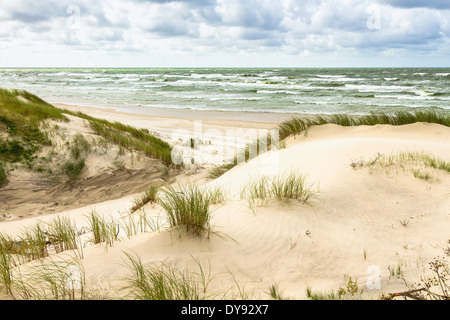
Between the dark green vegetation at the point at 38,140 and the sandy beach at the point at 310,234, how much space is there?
2.09ft

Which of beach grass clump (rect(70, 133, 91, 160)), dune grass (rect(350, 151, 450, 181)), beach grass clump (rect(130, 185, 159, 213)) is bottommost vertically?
beach grass clump (rect(130, 185, 159, 213))

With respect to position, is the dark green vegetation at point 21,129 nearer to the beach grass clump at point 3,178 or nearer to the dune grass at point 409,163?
the beach grass clump at point 3,178

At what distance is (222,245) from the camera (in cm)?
Result: 333

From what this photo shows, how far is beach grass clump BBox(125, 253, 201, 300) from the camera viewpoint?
2.35 metres

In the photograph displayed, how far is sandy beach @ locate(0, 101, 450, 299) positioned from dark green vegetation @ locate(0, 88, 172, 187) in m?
0.64

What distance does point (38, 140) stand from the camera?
7.03 metres

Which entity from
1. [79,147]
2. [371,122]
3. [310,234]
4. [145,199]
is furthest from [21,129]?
[371,122]

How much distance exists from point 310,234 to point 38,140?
236 inches

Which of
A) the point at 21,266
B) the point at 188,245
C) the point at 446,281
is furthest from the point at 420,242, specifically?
the point at 21,266

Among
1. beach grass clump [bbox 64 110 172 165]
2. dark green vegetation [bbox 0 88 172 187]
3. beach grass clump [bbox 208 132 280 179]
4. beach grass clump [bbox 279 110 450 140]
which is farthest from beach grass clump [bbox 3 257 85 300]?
beach grass clump [bbox 279 110 450 140]

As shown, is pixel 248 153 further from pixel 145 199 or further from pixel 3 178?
pixel 3 178

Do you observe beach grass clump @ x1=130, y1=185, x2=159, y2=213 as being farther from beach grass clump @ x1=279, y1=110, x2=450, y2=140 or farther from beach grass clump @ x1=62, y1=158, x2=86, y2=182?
beach grass clump @ x1=279, y1=110, x2=450, y2=140

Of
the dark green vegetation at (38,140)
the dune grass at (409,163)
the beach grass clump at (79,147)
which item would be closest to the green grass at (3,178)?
the dark green vegetation at (38,140)

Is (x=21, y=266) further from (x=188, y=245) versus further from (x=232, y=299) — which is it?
(x=232, y=299)
